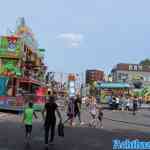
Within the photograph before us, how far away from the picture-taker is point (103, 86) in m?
60.3

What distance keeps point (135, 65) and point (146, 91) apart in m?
73.3

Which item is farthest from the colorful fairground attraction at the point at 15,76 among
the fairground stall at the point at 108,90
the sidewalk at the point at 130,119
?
the fairground stall at the point at 108,90

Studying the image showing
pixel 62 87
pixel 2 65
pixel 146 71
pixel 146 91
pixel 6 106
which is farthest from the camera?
pixel 146 71

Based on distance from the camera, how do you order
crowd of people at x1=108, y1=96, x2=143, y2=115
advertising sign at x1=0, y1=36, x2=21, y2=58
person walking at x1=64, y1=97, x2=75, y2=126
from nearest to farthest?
person walking at x1=64, y1=97, x2=75, y2=126
advertising sign at x1=0, y1=36, x2=21, y2=58
crowd of people at x1=108, y1=96, x2=143, y2=115

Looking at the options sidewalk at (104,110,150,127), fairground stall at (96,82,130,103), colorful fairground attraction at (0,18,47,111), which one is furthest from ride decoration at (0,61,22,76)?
fairground stall at (96,82,130,103)

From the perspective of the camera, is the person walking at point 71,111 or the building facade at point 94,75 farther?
the building facade at point 94,75

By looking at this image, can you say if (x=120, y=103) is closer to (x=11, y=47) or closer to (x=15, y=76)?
(x=11, y=47)

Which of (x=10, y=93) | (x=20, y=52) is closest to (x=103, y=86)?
(x=20, y=52)

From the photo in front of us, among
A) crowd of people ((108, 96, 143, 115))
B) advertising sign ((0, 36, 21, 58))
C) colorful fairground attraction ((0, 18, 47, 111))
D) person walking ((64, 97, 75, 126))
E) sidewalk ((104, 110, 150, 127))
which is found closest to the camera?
person walking ((64, 97, 75, 126))

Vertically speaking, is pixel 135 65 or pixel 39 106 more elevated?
pixel 135 65

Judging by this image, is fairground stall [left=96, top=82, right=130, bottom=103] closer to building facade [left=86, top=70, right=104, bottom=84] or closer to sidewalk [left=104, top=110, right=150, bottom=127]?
sidewalk [left=104, top=110, right=150, bottom=127]

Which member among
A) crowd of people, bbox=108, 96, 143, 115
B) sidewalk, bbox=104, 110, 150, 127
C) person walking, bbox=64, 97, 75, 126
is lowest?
sidewalk, bbox=104, 110, 150, 127

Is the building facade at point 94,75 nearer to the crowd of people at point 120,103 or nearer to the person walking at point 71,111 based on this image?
the crowd of people at point 120,103

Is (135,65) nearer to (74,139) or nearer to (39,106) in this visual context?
(39,106)
